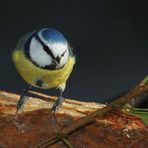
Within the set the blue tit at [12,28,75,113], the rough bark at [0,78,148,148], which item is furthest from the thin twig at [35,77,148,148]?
the blue tit at [12,28,75,113]

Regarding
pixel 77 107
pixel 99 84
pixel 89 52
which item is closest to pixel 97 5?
pixel 89 52

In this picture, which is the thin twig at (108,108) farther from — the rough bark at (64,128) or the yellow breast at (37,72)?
the yellow breast at (37,72)

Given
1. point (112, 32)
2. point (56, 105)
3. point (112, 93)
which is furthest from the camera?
point (112, 32)

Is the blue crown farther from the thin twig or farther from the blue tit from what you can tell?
the thin twig

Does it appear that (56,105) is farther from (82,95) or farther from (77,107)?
(82,95)

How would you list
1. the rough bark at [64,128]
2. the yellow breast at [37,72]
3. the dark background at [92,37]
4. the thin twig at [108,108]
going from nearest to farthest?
the thin twig at [108,108], the rough bark at [64,128], the yellow breast at [37,72], the dark background at [92,37]

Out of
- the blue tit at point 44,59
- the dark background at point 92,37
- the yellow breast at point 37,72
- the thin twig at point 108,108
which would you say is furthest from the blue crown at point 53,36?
the dark background at point 92,37

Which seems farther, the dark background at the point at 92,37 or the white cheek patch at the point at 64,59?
the dark background at the point at 92,37
